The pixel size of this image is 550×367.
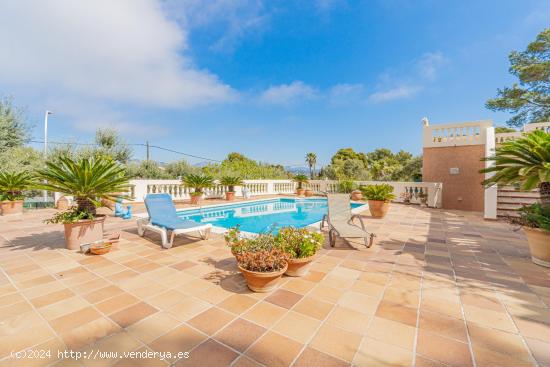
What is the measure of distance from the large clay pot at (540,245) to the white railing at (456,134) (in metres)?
8.56

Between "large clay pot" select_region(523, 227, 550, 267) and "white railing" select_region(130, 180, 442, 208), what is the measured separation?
7.95m

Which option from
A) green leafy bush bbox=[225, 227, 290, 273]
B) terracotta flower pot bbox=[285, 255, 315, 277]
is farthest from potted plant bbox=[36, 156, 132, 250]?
terracotta flower pot bbox=[285, 255, 315, 277]

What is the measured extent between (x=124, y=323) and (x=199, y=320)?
2.34 feet

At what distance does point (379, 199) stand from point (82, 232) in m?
8.30

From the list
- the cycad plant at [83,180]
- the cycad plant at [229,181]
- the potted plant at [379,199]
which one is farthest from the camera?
the cycad plant at [229,181]

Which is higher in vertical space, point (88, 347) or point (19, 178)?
point (19, 178)

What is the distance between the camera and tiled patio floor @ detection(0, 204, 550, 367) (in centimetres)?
188

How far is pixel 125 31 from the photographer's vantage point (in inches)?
304

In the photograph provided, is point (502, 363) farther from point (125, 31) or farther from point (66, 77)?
point (66, 77)

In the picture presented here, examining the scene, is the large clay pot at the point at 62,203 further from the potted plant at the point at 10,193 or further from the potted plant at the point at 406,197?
the potted plant at the point at 406,197

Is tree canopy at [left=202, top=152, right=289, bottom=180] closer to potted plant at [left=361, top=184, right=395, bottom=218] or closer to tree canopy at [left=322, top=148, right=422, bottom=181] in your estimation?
tree canopy at [left=322, top=148, right=422, bottom=181]

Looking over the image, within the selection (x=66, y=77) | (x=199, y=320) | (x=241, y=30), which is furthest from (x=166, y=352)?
(x=66, y=77)

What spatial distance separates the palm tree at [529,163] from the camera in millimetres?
3941

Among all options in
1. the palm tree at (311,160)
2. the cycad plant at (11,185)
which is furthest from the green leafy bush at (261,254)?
the palm tree at (311,160)
